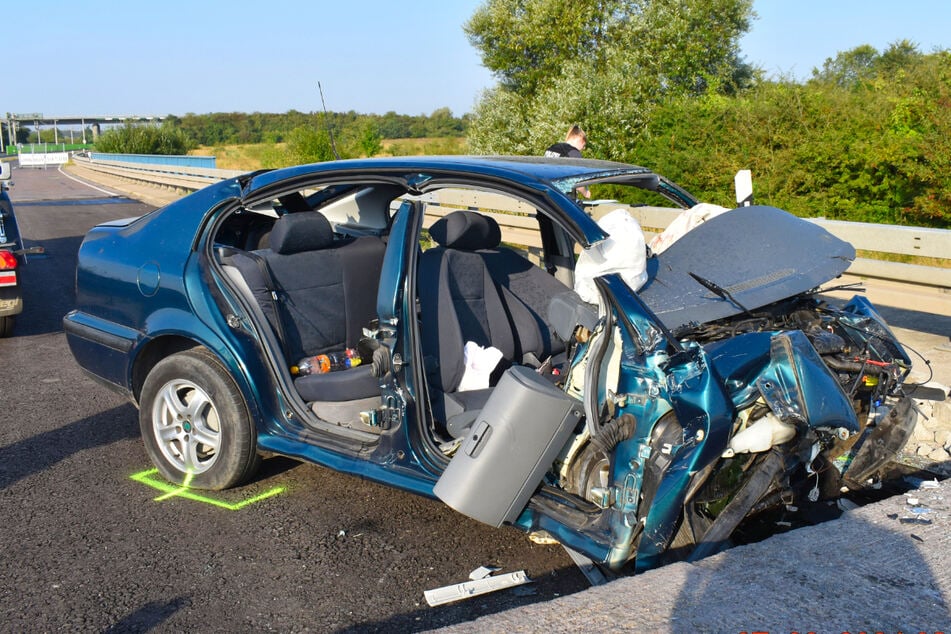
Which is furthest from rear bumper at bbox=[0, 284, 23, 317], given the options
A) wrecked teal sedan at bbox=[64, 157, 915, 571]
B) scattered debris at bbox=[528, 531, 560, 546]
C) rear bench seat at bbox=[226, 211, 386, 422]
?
scattered debris at bbox=[528, 531, 560, 546]

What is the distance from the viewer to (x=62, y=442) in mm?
5562

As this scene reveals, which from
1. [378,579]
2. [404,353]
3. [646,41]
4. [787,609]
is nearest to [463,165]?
[404,353]

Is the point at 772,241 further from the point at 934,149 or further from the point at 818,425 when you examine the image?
the point at 934,149

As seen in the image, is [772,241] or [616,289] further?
[772,241]

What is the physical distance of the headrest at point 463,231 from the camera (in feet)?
14.9

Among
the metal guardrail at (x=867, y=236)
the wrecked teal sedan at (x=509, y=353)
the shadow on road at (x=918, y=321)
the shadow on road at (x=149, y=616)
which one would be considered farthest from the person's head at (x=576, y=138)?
the shadow on road at (x=149, y=616)

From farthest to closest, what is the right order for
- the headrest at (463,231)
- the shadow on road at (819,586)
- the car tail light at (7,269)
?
the car tail light at (7,269) → the headrest at (463,231) → the shadow on road at (819,586)

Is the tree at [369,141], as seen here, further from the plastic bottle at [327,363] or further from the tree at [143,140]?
the tree at [143,140]

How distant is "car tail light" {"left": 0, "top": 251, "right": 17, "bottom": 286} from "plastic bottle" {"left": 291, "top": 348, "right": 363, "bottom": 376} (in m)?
4.94

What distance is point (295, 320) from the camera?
4.84 metres

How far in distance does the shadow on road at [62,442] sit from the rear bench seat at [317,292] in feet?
5.29

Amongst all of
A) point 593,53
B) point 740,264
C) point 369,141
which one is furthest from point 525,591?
point 593,53

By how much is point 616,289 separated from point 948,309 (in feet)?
13.5

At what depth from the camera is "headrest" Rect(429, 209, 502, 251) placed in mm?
4531
